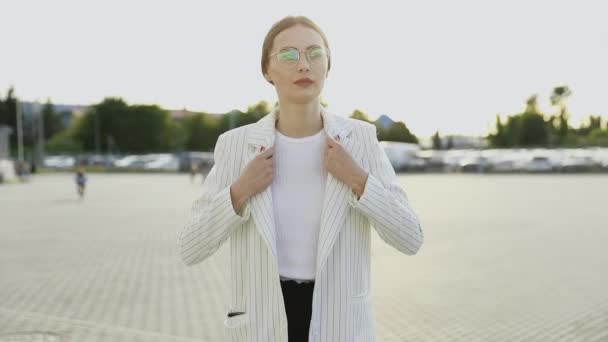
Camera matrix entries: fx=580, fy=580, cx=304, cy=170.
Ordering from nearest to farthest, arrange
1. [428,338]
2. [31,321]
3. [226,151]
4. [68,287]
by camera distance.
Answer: [226,151] < [428,338] < [31,321] < [68,287]

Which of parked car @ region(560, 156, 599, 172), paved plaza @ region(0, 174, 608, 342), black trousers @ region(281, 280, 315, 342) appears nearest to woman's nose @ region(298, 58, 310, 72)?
black trousers @ region(281, 280, 315, 342)

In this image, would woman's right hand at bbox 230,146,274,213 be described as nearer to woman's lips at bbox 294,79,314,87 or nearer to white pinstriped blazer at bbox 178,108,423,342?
white pinstriped blazer at bbox 178,108,423,342

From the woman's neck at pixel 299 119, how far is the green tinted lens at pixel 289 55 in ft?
0.49

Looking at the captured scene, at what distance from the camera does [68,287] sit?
7.23m

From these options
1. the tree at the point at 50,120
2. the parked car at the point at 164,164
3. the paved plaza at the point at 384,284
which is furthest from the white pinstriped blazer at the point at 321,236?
the tree at the point at 50,120

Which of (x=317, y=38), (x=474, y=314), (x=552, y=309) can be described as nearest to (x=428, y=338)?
(x=474, y=314)

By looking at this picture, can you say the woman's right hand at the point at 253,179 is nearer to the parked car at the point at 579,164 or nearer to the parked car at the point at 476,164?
the parked car at the point at 579,164

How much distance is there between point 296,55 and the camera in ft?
6.23

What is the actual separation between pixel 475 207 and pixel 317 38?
16.2 metres

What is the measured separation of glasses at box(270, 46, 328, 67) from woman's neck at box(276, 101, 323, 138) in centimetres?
14

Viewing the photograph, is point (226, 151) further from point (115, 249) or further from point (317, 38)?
point (115, 249)

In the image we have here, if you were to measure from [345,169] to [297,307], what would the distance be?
0.49 meters

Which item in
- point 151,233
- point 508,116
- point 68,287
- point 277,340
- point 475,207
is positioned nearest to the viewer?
point 277,340

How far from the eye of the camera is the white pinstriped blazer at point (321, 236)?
6.05ft
